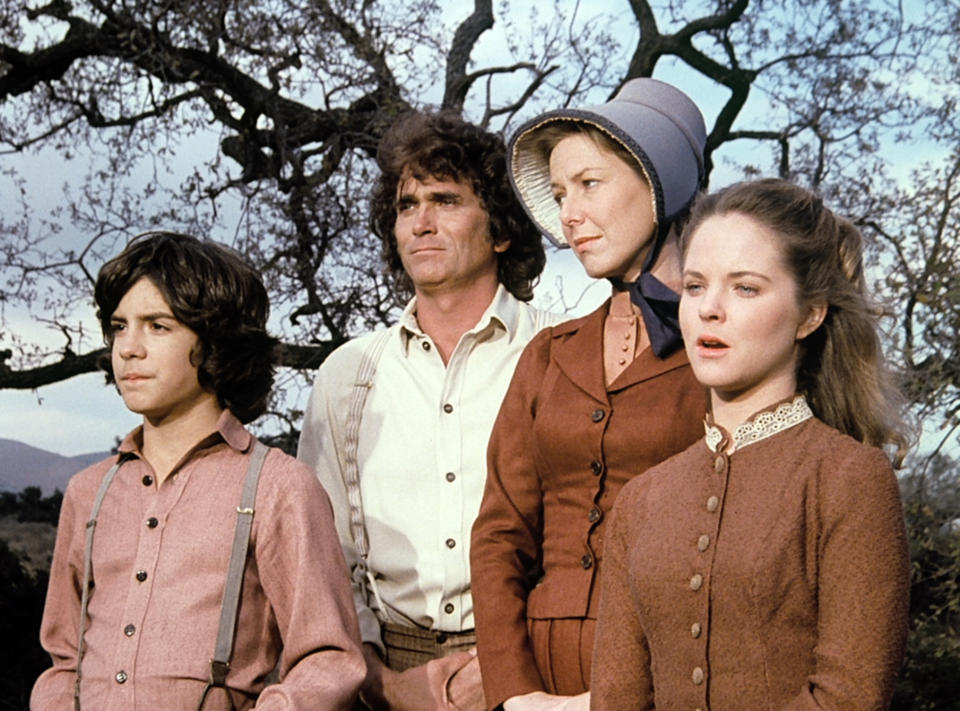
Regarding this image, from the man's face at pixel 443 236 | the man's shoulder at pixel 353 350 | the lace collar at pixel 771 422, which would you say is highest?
the man's face at pixel 443 236

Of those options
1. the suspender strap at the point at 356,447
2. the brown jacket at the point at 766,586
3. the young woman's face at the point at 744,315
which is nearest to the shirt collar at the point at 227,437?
the suspender strap at the point at 356,447

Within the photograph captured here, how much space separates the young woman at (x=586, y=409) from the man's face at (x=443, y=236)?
0.54 meters

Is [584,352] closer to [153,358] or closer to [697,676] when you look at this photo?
[697,676]

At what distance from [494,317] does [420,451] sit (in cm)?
38

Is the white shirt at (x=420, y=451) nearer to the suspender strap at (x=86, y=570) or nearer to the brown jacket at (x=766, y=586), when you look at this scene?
the suspender strap at (x=86, y=570)

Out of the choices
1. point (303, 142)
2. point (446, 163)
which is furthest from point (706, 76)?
point (446, 163)

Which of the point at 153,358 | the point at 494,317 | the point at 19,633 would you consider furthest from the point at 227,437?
the point at 19,633

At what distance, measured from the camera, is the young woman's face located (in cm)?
210

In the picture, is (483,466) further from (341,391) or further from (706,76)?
(706,76)

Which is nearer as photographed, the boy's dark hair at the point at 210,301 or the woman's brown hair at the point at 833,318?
the woman's brown hair at the point at 833,318

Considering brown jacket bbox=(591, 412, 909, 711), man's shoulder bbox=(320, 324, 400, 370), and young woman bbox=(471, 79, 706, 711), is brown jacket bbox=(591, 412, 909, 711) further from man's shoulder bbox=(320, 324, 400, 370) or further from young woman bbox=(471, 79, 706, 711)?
man's shoulder bbox=(320, 324, 400, 370)

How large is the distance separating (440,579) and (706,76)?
501 centimetres

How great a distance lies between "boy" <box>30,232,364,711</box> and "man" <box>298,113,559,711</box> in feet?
0.95

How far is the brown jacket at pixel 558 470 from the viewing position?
8.17 feet
